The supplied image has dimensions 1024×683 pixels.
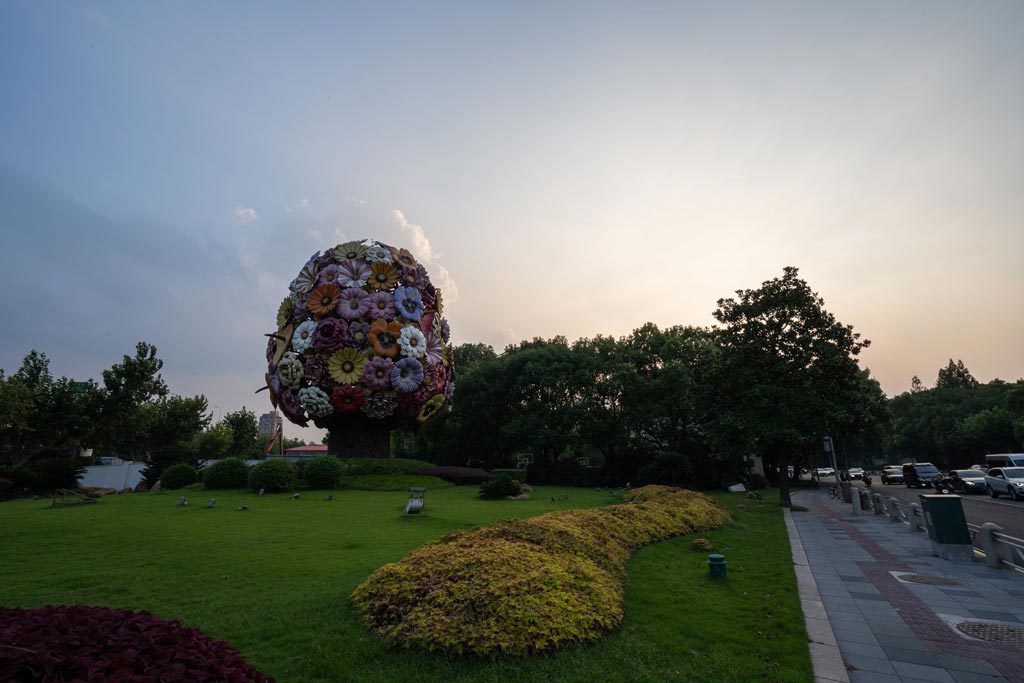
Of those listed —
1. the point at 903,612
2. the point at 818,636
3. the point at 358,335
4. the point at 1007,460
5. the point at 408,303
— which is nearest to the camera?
the point at 818,636

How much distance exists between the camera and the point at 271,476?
23203 millimetres

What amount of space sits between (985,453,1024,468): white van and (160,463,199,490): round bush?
157 ft

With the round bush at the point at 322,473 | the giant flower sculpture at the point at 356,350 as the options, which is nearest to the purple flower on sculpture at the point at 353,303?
the giant flower sculpture at the point at 356,350

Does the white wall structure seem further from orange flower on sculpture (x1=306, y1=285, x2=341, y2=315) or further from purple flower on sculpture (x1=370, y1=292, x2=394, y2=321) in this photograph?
purple flower on sculpture (x1=370, y1=292, x2=394, y2=321)

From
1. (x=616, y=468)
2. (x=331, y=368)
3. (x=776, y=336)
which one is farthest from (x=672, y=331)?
(x=331, y=368)

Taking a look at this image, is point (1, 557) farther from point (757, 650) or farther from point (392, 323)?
point (392, 323)

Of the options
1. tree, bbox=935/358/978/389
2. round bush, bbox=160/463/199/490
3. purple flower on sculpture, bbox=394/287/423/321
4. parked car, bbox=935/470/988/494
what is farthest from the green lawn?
tree, bbox=935/358/978/389

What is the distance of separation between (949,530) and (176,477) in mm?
31793

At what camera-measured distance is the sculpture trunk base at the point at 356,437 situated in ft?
105

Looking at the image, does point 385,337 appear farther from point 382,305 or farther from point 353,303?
point 353,303

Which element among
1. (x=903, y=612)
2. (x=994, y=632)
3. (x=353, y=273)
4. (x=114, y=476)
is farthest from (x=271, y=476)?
(x=994, y=632)

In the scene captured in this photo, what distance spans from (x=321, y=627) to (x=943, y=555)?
1439cm

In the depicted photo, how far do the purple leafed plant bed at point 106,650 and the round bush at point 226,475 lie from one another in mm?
22697

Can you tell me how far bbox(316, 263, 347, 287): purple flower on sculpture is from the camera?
3086 centimetres
